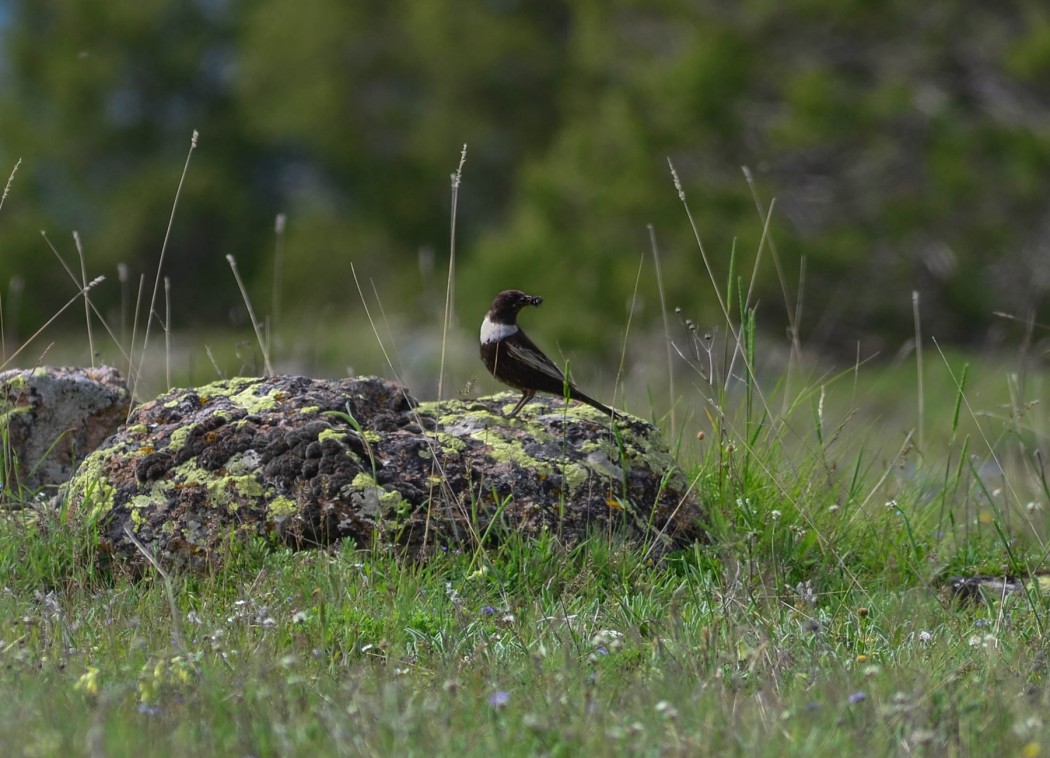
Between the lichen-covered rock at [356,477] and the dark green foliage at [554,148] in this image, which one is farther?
the dark green foliage at [554,148]

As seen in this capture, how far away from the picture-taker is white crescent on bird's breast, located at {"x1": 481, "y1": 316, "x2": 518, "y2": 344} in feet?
14.3

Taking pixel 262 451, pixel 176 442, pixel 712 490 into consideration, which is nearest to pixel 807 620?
pixel 712 490

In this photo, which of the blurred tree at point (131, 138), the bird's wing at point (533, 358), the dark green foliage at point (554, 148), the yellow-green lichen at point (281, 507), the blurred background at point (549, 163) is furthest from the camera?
the blurred tree at point (131, 138)

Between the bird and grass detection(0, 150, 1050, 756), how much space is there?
48 centimetres

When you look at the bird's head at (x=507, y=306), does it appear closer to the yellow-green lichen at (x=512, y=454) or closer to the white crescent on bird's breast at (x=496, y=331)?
the white crescent on bird's breast at (x=496, y=331)

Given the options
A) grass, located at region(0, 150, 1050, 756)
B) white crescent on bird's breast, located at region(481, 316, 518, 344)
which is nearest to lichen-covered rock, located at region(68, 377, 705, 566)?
grass, located at region(0, 150, 1050, 756)

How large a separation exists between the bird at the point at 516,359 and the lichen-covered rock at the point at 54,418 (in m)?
1.41

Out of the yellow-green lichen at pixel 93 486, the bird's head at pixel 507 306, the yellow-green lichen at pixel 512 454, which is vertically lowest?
the yellow-green lichen at pixel 93 486

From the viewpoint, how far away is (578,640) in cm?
337

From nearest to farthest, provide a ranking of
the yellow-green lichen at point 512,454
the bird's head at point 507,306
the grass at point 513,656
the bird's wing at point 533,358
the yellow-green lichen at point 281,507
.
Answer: the grass at point 513,656 < the yellow-green lichen at point 281,507 < the yellow-green lichen at point 512,454 < the bird's wing at point 533,358 < the bird's head at point 507,306

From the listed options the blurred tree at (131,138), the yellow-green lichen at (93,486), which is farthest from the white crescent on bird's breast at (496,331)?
the blurred tree at (131,138)

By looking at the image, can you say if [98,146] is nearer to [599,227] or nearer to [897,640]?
[599,227]

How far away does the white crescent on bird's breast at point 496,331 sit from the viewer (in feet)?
14.3

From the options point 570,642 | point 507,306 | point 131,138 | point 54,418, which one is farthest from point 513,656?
point 131,138
